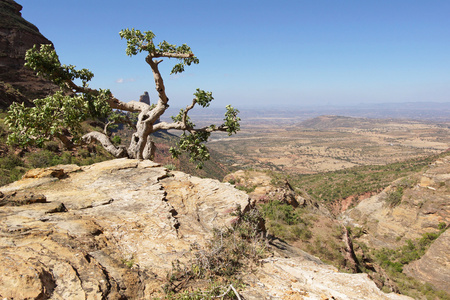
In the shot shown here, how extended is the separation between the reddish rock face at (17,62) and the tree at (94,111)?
19.0 metres

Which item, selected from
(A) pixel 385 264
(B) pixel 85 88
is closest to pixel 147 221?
(B) pixel 85 88

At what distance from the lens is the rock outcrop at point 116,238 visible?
4.13 metres

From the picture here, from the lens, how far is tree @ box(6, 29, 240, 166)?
9266 millimetres

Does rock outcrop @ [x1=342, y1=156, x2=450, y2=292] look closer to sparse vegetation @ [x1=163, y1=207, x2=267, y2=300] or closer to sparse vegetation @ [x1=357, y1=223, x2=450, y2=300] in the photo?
sparse vegetation @ [x1=357, y1=223, x2=450, y2=300]

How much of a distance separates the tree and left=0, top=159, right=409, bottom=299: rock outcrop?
1.76 metres

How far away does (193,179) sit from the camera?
35.2 feet

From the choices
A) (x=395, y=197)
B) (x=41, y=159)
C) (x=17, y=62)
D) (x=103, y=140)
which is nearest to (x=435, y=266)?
(x=395, y=197)

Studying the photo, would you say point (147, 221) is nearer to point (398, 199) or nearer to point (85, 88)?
point (85, 88)

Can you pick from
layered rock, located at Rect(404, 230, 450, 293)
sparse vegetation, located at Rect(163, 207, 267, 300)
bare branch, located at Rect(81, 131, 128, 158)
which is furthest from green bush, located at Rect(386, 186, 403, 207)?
bare branch, located at Rect(81, 131, 128, 158)

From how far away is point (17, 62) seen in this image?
1223 inches

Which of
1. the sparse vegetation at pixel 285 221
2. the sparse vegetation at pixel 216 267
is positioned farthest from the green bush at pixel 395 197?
the sparse vegetation at pixel 216 267

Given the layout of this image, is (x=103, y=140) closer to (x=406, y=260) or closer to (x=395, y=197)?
(x=406, y=260)

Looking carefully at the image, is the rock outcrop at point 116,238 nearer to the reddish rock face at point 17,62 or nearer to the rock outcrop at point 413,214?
the rock outcrop at point 413,214

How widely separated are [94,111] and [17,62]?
30.3 metres
